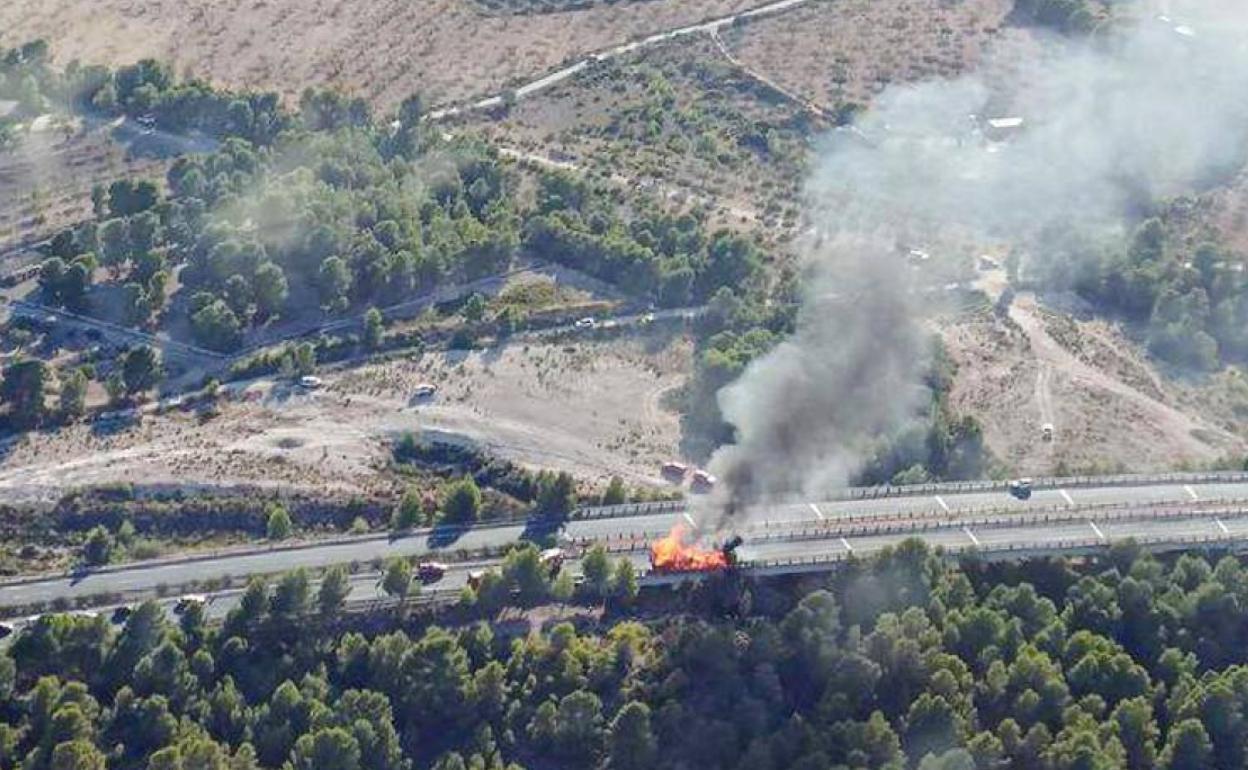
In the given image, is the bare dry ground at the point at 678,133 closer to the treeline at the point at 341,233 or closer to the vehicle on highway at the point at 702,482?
the treeline at the point at 341,233

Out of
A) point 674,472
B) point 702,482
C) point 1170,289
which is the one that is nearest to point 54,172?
Result: point 674,472

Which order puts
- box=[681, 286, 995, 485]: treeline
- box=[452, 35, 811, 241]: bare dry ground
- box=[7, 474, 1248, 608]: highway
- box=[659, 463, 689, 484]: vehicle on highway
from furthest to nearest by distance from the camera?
box=[452, 35, 811, 241]: bare dry ground
box=[659, 463, 689, 484]: vehicle on highway
box=[681, 286, 995, 485]: treeline
box=[7, 474, 1248, 608]: highway

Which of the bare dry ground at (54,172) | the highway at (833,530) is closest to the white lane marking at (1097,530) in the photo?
the highway at (833,530)

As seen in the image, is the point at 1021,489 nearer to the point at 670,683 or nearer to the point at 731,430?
the point at 731,430

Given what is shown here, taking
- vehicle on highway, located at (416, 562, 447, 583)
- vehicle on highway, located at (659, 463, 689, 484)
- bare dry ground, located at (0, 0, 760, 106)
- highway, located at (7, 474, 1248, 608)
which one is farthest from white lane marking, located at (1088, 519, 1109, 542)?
bare dry ground, located at (0, 0, 760, 106)

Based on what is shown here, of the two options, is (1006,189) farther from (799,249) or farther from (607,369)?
(607,369)

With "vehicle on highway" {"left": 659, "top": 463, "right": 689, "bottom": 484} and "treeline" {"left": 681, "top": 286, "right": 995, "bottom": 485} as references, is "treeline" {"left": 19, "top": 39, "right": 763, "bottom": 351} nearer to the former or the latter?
"treeline" {"left": 681, "top": 286, "right": 995, "bottom": 485}
